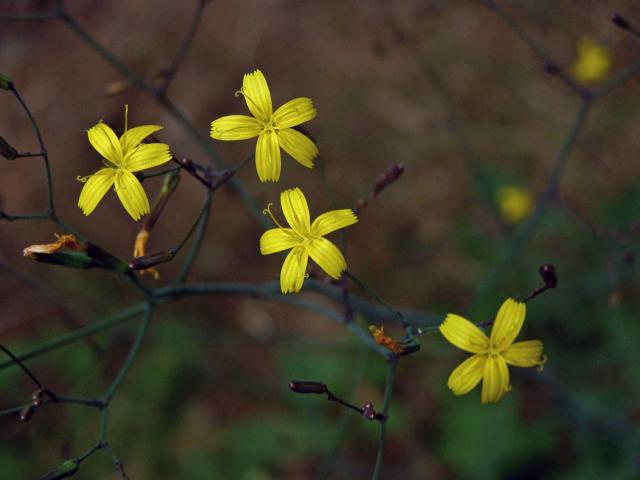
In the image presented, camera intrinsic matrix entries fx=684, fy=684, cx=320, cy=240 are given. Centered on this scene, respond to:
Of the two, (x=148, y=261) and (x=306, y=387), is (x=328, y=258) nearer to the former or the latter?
(x=306, y=387)

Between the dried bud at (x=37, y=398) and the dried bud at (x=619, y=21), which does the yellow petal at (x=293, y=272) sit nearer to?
the dried bud at (x=37, y=398)

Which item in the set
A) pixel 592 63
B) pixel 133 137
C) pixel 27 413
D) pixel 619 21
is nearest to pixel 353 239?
pixel 592 63

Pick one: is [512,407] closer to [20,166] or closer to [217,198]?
[217,198]

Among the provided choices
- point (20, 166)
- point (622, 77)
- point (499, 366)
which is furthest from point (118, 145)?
point (20, 166)

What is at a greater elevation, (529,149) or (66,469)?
(66,469)

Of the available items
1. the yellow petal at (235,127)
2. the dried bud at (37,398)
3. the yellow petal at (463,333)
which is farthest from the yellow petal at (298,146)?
the dried bud at (37,398)

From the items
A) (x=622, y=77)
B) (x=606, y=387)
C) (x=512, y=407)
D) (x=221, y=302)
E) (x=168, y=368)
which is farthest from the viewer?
(x=221, y=302)

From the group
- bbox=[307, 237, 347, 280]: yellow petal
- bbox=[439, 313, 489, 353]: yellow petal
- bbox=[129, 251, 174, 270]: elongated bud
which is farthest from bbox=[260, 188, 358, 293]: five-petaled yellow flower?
bbox=[439, 313, 489, 353]: yellow petal

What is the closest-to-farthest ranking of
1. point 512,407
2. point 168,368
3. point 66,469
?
point 66,469
point 512,407
point 168,368
